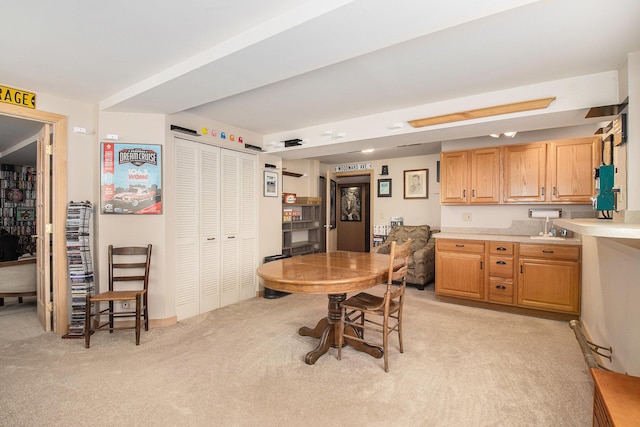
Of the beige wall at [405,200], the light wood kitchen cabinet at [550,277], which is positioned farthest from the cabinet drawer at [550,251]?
the beige wall at [405,200]

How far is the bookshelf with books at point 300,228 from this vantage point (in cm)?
525

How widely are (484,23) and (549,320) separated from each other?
3.31 m

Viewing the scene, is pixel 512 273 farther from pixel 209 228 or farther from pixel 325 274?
pixel 209 228

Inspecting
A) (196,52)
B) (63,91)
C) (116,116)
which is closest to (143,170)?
(116,116)

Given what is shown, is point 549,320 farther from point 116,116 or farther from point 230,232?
point 116,116

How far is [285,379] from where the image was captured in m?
2.28

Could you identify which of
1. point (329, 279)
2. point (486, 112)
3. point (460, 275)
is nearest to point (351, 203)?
point (460, 275)

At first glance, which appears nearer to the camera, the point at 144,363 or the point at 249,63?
the point at 249,63

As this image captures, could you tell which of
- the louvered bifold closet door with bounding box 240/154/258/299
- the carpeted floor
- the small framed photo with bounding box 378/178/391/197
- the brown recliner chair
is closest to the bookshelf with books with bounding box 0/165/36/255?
the carpeted floor

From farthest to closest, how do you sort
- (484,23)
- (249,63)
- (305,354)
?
(305,354)
(249,63)
(484,23)

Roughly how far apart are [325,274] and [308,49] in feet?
5.22

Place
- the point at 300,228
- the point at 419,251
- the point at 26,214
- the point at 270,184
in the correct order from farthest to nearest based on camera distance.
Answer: the point at 26,214, the point at 300,228, the point at 419,251, the point at 270,184

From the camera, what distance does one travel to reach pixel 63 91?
→ 9.75 feet

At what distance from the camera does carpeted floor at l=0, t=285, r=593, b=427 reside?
1.88 meters
